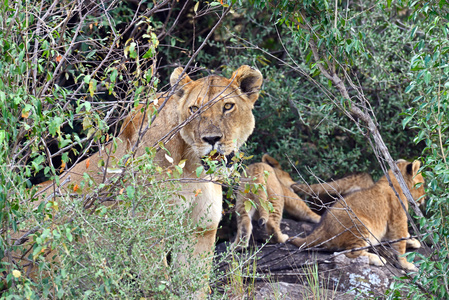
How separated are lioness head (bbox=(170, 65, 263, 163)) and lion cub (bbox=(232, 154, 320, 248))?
1714mm

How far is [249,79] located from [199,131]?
2.45 feet

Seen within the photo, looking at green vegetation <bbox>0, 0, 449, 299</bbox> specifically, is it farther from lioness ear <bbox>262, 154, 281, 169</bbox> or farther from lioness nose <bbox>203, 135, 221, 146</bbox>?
lioness ear <bbox>262, 154, 281, 169</bbox>

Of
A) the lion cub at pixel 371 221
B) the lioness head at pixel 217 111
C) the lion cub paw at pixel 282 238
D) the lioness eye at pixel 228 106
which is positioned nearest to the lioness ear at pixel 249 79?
the lioness head at pixel 217 111

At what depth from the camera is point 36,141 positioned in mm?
3355

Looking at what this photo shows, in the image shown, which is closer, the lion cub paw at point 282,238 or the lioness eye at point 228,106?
the lioness eye at point 228,106

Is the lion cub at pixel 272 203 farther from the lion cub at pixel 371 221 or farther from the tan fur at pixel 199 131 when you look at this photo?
the tan fur at pixel 199 131

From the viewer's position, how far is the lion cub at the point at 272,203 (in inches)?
266

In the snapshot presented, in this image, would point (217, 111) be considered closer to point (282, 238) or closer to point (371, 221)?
point (282, 238)

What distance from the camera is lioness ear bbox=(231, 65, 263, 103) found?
480 centimetres

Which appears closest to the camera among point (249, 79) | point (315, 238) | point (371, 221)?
point (249, 79)

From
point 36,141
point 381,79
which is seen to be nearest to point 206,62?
point 381,79

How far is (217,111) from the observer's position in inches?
183

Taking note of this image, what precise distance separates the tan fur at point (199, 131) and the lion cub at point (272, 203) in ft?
Answer: 5.63

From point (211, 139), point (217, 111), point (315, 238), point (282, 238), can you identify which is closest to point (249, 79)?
point (217, 111)
